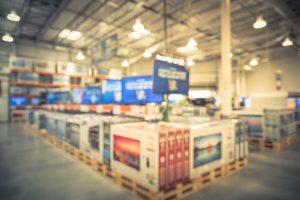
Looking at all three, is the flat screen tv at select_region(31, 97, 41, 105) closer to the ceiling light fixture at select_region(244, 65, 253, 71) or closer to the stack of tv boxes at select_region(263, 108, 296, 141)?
the stack of tv boxes at select_region(263, 108, 296, 141)

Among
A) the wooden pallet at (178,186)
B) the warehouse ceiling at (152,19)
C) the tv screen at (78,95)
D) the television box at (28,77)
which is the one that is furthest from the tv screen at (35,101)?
the wooden pallet at (178,186)

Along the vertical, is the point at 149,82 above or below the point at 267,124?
above

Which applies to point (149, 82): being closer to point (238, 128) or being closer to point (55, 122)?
point (238, 128)

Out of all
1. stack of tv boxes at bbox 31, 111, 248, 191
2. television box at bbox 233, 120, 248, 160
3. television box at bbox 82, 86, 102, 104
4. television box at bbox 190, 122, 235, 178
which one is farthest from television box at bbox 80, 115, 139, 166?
television box at bbox 233, 120, 248, 160

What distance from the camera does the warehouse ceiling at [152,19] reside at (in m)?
9.09

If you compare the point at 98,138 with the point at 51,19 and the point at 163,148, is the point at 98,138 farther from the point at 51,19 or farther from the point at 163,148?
the point at 51,19

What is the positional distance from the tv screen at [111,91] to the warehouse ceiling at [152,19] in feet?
12.0

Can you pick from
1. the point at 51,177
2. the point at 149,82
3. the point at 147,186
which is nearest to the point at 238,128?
the point at 149,82

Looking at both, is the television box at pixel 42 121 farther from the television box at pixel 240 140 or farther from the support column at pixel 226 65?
the television box at pixel 240 140

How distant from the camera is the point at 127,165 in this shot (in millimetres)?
3342

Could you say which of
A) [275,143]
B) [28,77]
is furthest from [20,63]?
[275,143]

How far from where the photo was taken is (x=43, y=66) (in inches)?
548

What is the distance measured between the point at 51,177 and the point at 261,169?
4.79m

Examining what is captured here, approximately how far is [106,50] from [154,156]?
20.7 feet
